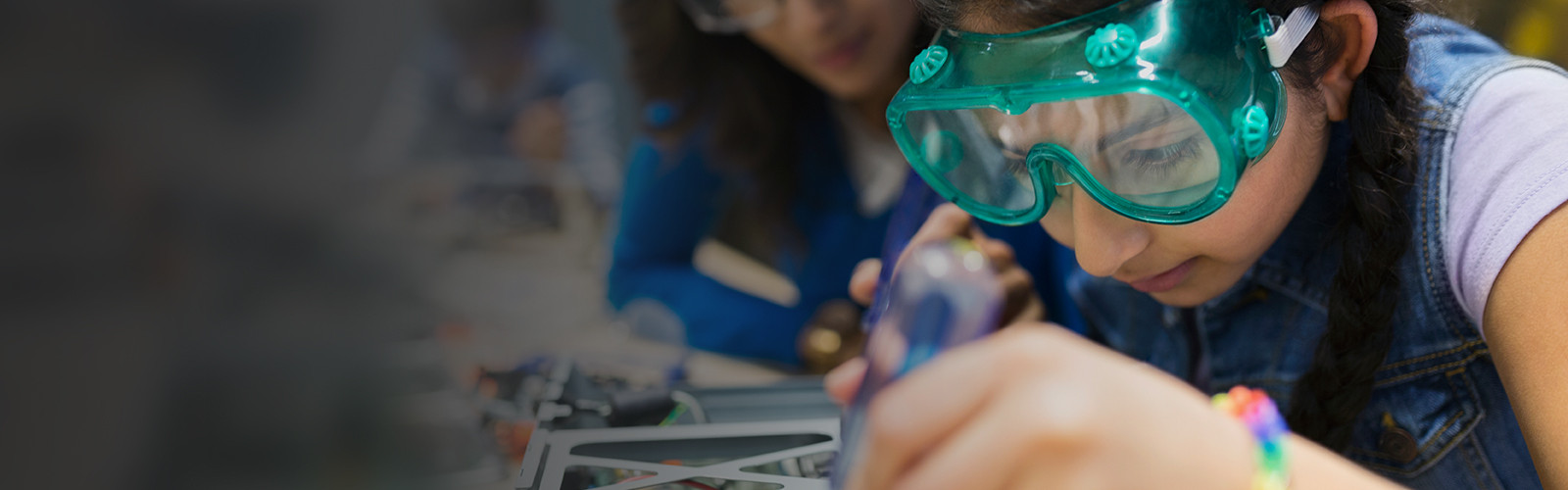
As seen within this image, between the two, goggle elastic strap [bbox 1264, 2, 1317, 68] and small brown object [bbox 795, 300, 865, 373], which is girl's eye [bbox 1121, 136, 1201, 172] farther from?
small brown object [bbox 795, 300, 865, 373]

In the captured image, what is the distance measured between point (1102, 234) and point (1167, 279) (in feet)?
0.35

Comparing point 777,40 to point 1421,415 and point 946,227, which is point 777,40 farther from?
point 1421,415

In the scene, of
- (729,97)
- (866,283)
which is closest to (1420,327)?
(866,283)

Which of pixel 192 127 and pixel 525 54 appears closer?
pixel 192 127

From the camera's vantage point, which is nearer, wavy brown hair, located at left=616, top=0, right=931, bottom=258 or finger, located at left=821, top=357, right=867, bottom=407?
finger, located at left=821, top=357, right=867, bottom=407

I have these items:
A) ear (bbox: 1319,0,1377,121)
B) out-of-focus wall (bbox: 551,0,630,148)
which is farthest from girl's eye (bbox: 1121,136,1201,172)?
out-of-focus wall (bbox: 551,0,630,148)

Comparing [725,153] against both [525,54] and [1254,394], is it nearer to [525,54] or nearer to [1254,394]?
[525,54]

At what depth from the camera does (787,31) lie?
3.76 feet

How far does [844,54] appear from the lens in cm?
114

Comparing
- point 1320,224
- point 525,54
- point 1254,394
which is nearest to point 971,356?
point 1254,394

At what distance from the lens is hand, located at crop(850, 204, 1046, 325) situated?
789 mm

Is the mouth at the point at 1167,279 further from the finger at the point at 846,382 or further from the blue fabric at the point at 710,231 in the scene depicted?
the blue fabric at the point at 710,231

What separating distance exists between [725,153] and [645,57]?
0.62ft

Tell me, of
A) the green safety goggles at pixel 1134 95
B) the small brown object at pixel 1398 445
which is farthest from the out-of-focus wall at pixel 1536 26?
the green safety goggles at pixel 1134 95
